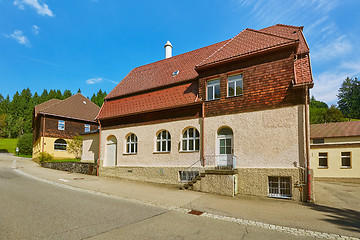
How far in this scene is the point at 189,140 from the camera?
14133 millimetres

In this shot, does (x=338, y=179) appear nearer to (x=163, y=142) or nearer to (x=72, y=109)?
(x=163, y=142)

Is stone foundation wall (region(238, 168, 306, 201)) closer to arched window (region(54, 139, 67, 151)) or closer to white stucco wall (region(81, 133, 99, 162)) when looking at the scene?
white stucco wall (region(81, 133, 99, 162))

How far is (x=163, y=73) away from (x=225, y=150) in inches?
325

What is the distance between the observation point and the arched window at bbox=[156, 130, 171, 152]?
14955 mm

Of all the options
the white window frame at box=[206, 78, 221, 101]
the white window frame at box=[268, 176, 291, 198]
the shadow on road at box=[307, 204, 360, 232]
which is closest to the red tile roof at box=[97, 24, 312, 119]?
the white window frame at box=[206, 78, 221, 101]

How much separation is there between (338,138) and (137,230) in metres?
23.5

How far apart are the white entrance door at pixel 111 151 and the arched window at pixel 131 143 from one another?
140 cm

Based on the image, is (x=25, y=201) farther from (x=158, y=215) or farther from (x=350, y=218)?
(x=350, y=218)

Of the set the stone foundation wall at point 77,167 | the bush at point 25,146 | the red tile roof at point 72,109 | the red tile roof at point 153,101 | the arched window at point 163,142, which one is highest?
the red tile roof at point 72,109

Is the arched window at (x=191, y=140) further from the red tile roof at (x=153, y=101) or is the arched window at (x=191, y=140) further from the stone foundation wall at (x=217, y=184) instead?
the stone foundation wall at (x=217, y=184)

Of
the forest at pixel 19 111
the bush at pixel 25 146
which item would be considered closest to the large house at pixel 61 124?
the bush at pixel 25 146

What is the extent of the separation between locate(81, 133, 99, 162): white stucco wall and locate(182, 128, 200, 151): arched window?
30.7 ft

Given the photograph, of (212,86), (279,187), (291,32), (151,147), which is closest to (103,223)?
Result: (279,187)

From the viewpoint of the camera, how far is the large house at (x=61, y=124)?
2812 centimetres
